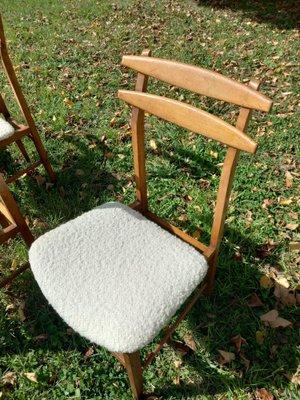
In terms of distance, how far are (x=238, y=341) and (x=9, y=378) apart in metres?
1.32

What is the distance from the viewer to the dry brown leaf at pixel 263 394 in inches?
67.9

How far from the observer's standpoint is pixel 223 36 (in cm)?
513

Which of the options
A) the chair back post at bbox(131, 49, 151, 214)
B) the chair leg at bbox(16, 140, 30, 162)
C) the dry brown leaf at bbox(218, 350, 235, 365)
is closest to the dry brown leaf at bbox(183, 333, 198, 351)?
the dry brown leaf at bbox(218, 350, 235, 365)

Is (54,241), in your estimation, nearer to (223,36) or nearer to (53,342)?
(53,342)

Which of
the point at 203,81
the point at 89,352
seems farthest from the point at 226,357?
the point at 203,81

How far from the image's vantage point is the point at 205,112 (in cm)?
129

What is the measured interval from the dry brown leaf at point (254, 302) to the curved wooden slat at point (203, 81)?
4.49ft

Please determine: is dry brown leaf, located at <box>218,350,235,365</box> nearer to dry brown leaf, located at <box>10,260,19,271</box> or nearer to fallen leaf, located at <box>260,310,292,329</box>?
fallen leaf, located at <box>260,310,292,329</box>

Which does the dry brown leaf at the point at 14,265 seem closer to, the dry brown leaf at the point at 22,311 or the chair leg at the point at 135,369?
the dry brown leaf at the point at 22,311

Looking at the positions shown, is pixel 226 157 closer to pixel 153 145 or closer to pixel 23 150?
pixel 153 145

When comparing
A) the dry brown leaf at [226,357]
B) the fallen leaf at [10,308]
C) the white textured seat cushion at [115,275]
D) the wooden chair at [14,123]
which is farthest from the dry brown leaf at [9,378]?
the wooden chair at [14,123]

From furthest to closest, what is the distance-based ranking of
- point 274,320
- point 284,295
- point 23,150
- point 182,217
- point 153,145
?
point 153,145, point 23,150, point 182,217, point 284,295, point 274,320

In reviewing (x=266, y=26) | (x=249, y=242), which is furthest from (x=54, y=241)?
(x=266, y=26)

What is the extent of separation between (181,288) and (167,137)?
210 cm
